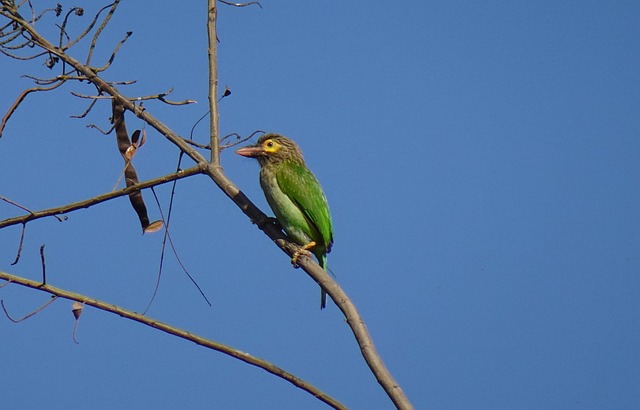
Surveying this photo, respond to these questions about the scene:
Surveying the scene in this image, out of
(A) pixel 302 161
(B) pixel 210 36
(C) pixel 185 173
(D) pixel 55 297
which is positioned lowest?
(D) pixel 55 297

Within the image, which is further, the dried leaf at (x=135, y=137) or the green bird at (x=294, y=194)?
the green bird at (x=294, y=194)

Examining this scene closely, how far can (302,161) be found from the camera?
22.0 ft

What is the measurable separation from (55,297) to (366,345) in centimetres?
136

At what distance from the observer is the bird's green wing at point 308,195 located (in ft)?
20.2

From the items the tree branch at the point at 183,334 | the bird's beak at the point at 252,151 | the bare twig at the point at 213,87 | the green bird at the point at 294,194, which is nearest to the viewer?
the tree branch at the point at 183,334

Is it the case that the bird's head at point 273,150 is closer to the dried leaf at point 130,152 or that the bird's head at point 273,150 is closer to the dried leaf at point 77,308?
the dried leaf at point 130,152

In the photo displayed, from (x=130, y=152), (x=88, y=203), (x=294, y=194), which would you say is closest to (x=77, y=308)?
(x=88, y=203)

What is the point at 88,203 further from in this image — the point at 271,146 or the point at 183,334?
the point at 271,146

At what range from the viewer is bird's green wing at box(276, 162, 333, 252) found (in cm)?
614

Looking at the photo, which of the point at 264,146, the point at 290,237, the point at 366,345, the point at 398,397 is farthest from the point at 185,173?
the point at 264,146

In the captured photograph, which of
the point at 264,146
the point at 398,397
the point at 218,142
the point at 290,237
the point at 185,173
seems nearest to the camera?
the point at 398,397

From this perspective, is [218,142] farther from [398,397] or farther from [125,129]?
[398,397]

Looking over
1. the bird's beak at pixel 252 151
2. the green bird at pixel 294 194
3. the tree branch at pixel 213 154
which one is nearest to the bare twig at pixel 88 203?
the tree branch at pixel 213 154

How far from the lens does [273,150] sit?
662 cm
